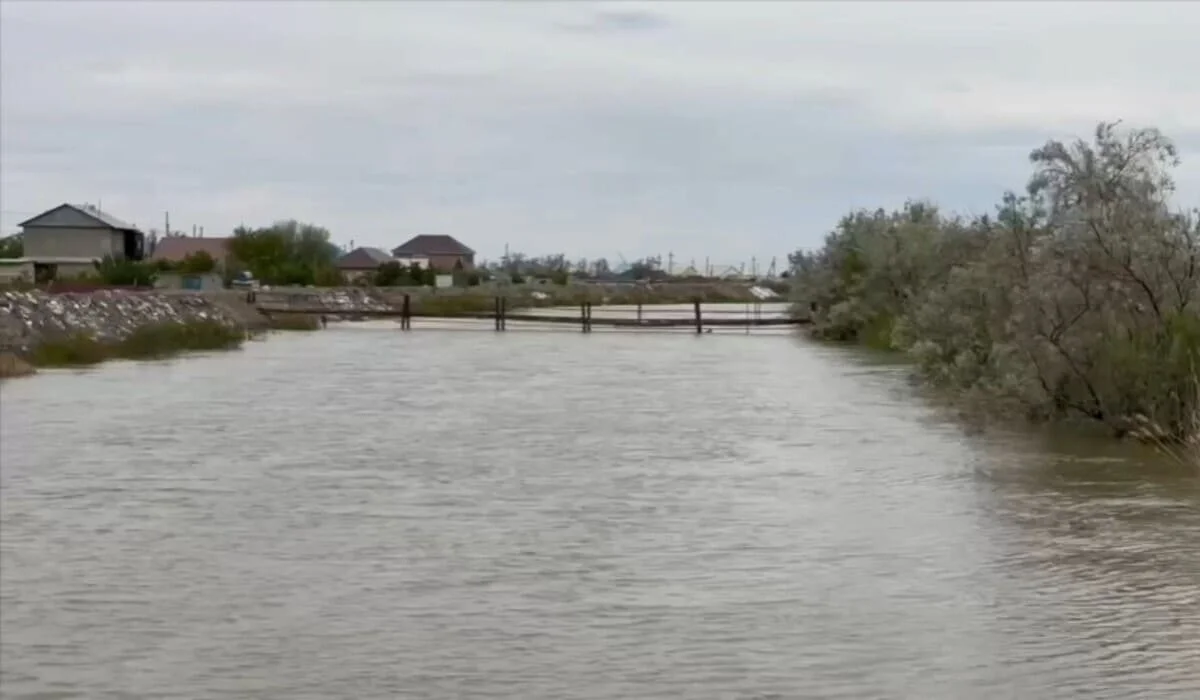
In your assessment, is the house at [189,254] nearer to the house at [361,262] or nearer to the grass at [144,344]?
the house at [361,262]

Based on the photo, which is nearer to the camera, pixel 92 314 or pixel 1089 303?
pixel 1089 303

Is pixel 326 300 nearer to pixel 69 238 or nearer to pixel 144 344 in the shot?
pixel 69 238

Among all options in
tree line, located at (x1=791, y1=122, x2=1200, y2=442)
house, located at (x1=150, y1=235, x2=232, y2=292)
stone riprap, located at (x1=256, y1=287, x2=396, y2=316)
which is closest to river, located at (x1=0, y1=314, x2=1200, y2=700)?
tree line, located at (x1=791, y1=122, x2=1200, y2=442)

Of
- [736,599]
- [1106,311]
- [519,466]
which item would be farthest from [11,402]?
[736,599]

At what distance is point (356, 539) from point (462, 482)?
449cm

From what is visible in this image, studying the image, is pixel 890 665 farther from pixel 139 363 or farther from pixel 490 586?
pixel 139 363

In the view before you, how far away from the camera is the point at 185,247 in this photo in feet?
420

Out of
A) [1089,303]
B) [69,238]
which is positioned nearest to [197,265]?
[69,238]

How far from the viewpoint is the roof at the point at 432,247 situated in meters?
162

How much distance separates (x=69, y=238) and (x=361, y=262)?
148 feet

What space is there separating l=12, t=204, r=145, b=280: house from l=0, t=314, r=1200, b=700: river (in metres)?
67.3

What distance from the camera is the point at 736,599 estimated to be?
13984 mm

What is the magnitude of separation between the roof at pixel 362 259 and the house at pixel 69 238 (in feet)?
121

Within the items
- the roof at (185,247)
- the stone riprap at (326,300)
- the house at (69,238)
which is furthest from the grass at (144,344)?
the roof at (185,247)
